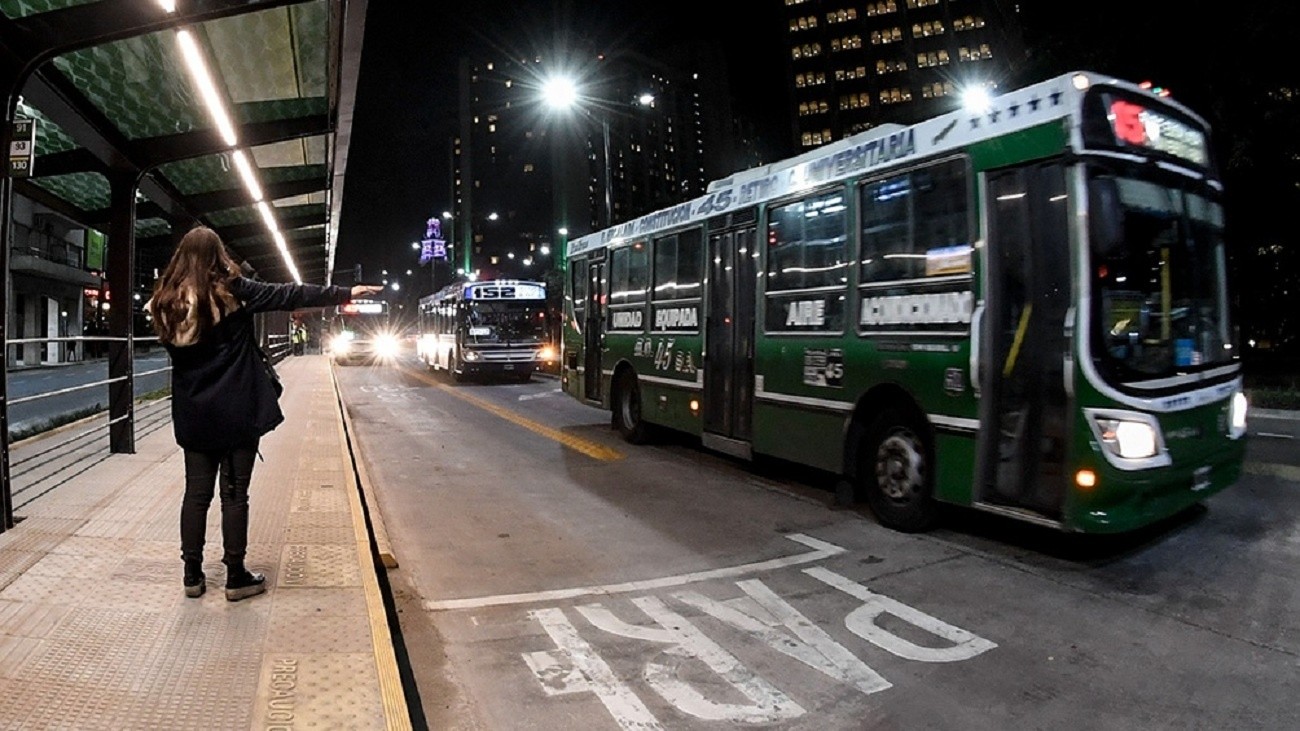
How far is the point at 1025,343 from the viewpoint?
591 cm

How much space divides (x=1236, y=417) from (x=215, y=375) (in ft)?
24.0

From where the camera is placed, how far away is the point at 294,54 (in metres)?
8.62

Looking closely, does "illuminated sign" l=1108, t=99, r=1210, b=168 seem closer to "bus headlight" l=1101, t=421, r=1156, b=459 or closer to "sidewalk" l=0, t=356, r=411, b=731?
"bus headlight" l=1101, t=421, r=1156, b=459

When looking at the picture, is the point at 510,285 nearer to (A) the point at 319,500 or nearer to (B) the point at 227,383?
(A) the point at 319,500

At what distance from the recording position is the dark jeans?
4.39 m

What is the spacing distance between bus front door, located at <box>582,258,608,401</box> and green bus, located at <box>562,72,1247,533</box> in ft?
16.4

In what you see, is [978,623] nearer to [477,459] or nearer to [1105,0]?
[477,459]

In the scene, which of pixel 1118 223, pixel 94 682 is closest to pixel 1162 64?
pixel 1118 223

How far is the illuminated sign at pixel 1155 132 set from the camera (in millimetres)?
5832

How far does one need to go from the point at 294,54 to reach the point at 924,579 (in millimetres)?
7862

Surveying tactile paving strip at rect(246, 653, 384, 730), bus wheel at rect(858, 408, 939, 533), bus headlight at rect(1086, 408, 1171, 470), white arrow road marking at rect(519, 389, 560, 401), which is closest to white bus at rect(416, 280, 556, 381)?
white arrow road marking at rect(519, 389, 560, 401)

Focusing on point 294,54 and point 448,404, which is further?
point 448,404

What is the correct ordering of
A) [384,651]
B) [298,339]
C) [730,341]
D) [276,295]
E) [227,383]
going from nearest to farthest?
[384,651]
[227,383]
[276,295]
[730,341]
[298,339]

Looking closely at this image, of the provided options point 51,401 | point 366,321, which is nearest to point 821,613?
point 51,401
